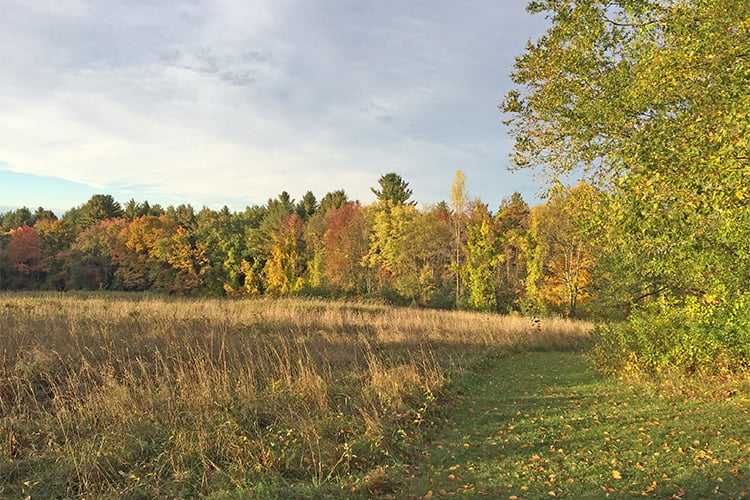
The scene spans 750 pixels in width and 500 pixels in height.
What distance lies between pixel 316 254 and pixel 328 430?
41.6m

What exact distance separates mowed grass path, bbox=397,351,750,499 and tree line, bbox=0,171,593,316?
24.3 metres

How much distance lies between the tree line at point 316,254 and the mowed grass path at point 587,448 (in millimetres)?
24297

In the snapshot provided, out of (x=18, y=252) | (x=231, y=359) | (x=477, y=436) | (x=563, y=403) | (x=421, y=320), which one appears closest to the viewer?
(x=477, y=436)

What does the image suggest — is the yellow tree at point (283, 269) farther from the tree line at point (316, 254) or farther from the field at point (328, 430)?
the field at point (328, 430)

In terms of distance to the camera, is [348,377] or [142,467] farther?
[348,377]

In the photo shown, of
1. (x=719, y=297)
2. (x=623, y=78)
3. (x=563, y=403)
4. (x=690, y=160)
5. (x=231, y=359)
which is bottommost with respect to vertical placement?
(x=563, y=403)

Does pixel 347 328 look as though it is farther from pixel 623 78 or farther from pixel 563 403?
pixel 623 78

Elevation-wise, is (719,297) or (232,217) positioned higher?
(232,217)

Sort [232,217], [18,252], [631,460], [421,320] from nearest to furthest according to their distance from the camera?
[631,460] < [421,320] < [18,252] < [232,217]

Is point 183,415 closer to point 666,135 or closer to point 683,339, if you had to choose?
point 666,135

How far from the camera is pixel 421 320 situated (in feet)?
56.2

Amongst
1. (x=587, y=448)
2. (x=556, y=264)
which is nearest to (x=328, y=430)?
(x=587, y=448)

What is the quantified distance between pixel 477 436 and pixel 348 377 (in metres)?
2.70

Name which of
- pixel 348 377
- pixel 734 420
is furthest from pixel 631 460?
pixel 348 377
